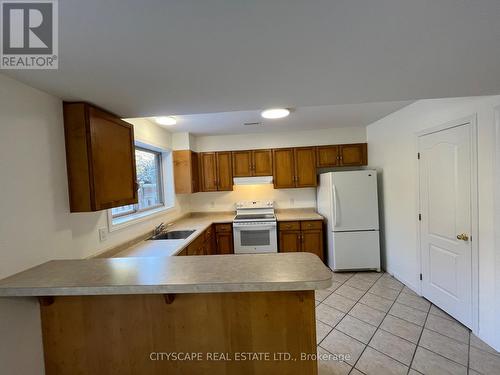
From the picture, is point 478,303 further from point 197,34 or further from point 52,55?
point 52,55

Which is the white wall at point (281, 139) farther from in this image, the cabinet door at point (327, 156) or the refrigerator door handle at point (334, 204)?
the refrigerator door handle at point (334, 204)

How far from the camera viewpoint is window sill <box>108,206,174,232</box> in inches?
79.4

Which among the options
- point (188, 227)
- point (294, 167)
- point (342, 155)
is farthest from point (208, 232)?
point (342, 155)

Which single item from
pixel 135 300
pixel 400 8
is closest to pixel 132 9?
pixel 400 8

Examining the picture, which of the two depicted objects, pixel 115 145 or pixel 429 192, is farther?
pixel 429 192

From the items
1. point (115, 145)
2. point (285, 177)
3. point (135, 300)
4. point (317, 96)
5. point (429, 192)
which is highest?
point (317, 96)

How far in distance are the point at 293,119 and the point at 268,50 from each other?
2.31 metres

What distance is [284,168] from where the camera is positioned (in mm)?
4000

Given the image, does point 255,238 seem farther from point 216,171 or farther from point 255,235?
point 216,171

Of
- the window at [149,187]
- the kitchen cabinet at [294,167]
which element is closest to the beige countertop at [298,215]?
the kitchen cabinet at [294,167]

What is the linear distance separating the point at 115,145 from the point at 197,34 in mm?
1208

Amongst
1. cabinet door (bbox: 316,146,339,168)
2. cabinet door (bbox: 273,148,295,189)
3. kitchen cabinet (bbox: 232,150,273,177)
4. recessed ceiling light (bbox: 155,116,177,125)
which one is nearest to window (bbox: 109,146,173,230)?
recessed ceiling light (bbox: 155,116,177,125)

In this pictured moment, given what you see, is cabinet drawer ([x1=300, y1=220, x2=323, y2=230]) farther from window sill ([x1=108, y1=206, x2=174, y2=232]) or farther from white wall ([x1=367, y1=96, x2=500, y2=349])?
window sill ([x1=108, y1=206, x2=174, y2=232])

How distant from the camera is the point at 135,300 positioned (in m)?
1.31
